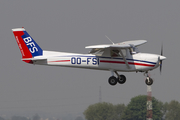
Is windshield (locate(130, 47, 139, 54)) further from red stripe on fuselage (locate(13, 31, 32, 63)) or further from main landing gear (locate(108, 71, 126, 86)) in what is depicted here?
red stripe on fuselage (locate(13, 31, 32, 63))

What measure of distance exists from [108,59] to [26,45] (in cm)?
712

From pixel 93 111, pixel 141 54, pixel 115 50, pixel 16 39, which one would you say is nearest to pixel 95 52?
pixel 115 50

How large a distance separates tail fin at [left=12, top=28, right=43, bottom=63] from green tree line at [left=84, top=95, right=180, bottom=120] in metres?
85.3

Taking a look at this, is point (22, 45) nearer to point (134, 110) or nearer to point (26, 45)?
point (26, 45)

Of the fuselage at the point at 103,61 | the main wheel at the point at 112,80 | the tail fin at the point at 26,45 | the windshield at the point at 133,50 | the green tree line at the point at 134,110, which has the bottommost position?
the green tree line at the point at 134,110

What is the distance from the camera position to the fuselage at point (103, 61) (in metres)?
30.2

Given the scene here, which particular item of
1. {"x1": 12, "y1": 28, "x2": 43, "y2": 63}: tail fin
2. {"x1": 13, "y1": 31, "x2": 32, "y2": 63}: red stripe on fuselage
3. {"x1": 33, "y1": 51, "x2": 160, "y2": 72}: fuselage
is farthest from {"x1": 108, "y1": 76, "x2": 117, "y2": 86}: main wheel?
{"x1": 13, "y1": 31, "x2": 32, "y2": 63}: red stripe on fuselage

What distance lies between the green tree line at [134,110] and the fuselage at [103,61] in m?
86.2

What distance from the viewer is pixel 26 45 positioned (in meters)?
33.1

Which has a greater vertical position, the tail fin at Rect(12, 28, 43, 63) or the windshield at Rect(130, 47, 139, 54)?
the tail fin at Rect(12, 28, 43, 63)

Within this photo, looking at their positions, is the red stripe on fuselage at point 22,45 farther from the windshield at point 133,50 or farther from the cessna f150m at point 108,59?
the windshield at point 133,50

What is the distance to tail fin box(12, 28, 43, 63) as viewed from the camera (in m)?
32.8

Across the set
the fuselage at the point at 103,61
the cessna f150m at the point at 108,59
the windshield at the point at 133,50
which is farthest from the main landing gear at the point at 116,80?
the windshield at the point at 133,50

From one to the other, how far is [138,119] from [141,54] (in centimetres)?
9506
